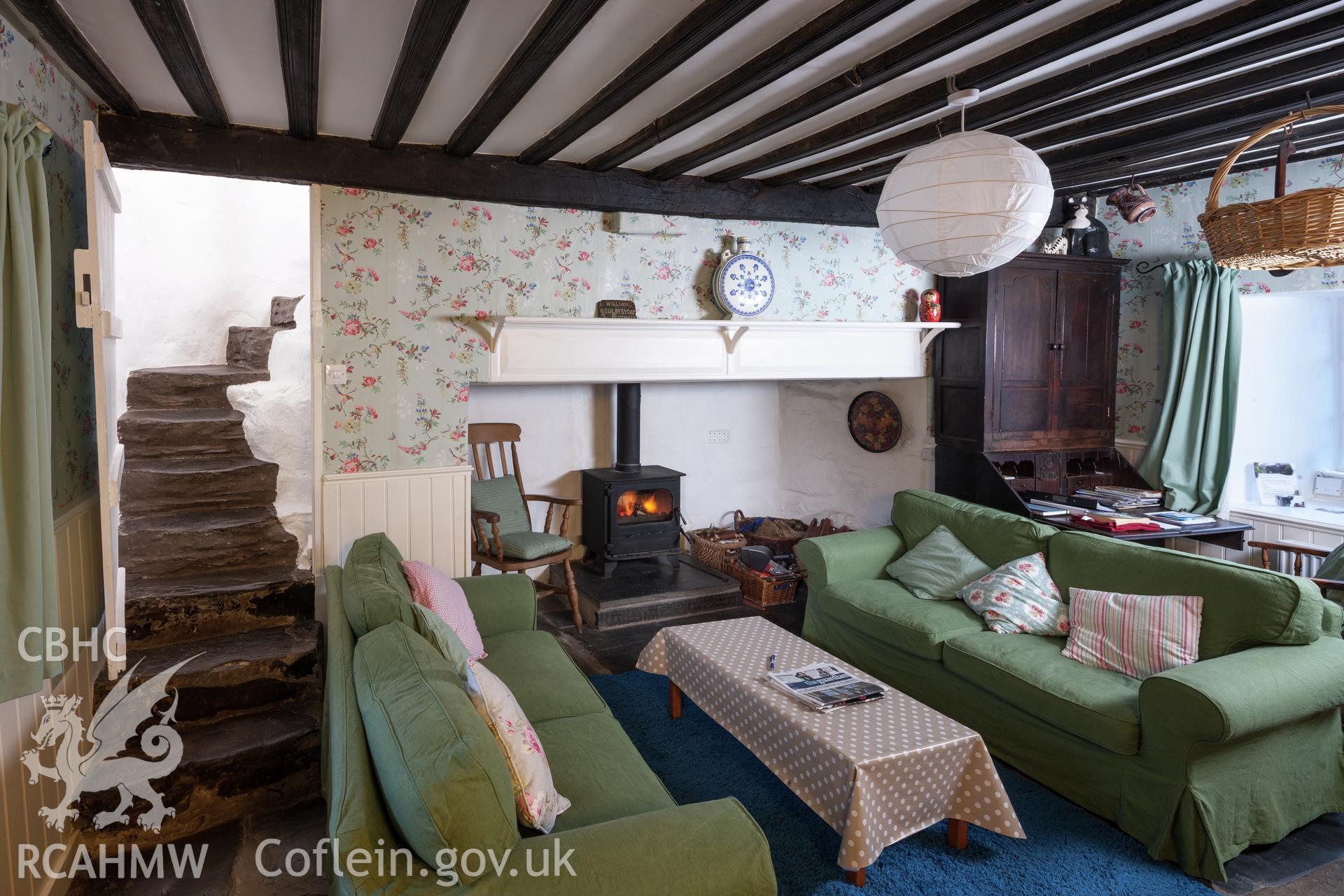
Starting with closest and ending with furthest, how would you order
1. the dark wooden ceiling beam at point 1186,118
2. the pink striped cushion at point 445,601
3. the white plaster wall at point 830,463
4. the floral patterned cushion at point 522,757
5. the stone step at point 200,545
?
the floral patterned cushion at point 522,757, the dark wooden ceiling beam at point 1186,118, the pink striped cushion at point 445,601, the stone step at point 200,545, the white plaster wall at point 830,463

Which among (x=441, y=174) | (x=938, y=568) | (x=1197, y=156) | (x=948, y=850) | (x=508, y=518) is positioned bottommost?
(x=948, y=850)

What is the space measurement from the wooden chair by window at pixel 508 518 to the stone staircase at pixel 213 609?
94cm

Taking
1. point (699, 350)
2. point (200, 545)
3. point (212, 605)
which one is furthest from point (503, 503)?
point (212, 605)

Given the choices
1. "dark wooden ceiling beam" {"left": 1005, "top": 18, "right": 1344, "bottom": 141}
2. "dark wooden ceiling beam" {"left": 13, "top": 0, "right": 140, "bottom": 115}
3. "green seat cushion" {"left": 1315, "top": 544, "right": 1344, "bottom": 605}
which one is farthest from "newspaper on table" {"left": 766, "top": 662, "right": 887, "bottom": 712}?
"dark wooden ceiling beam" {"left": 13, "top": 0, "right": 140, "bottom": 115}

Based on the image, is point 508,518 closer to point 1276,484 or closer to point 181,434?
point 181,434

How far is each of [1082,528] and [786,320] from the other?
6.29 feet

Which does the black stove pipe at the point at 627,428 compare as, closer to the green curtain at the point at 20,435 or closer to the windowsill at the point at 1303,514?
the green curtain at the point at 20,435

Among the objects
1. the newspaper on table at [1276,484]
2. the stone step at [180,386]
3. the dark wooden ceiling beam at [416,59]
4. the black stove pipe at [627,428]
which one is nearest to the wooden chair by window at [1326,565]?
the newspaper on table at [1276,484]

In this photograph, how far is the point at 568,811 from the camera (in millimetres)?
1964

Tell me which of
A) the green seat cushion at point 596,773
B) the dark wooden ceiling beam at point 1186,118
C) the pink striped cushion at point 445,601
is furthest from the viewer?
the pink striped cushion at point 445,601

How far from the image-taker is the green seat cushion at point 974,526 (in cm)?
357

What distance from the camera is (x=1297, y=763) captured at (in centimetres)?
252

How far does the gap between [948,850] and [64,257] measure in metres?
3.47

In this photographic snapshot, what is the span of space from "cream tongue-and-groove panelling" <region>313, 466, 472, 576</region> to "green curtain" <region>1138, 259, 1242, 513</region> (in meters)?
Answer: 3.96
